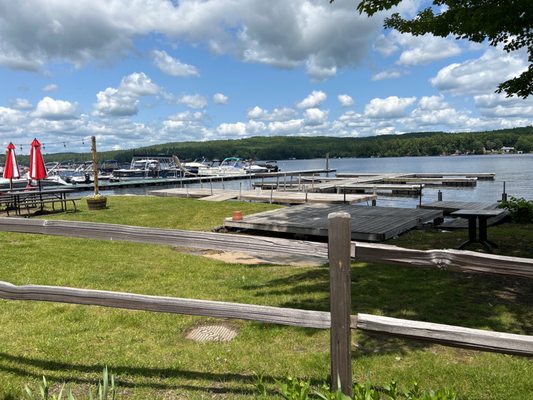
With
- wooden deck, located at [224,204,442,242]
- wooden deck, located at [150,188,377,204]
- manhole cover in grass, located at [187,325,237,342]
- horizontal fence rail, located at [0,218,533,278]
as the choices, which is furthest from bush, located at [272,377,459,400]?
wooden deck, located at [150,188,377,204]

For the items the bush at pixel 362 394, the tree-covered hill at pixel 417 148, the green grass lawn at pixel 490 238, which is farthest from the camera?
the tree-covered hill at pixel 417 148

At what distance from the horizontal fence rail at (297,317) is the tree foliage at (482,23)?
188 inches

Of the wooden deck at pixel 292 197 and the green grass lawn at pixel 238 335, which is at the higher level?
the green grass lawn at pixel 238 335

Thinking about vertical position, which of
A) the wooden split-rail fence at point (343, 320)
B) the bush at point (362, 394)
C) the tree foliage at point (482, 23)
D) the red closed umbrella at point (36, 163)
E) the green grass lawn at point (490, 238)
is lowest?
the green grass lawn at point (490, 238)

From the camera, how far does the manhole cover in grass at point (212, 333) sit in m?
4.73

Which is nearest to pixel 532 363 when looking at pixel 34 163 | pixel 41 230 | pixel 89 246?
pixel 41 230

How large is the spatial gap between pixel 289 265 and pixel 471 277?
124 inches

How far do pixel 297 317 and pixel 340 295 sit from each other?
42 cm

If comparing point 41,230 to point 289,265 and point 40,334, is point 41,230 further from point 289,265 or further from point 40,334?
point 289,265

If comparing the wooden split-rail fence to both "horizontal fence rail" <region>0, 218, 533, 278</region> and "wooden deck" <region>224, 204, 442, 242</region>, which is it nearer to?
"horizontal fence rail" <region>0, 218, 533, 278</region>

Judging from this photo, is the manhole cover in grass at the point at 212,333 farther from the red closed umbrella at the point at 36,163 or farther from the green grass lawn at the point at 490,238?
the red closed umbrella at the point at 36,163

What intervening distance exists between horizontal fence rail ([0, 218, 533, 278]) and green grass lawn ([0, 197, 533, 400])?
967mm

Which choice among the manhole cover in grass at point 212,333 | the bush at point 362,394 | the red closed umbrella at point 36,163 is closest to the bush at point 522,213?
the manhole cover in grass at point 212,333

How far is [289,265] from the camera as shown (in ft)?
27.8
